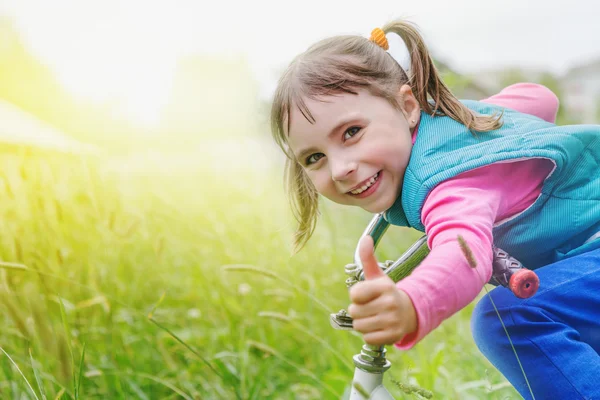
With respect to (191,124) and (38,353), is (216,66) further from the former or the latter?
(38,353)

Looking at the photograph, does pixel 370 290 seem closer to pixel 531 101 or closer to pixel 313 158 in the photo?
pixel 313 158

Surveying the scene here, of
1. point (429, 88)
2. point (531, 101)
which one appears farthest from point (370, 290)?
point (531, 101)

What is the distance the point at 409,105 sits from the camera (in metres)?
1.36

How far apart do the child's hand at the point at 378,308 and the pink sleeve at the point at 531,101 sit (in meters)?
0.94

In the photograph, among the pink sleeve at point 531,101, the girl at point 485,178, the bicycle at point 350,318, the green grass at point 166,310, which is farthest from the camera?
the green grass at point 166,310

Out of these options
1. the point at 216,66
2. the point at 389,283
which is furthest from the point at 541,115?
the point at 216,66

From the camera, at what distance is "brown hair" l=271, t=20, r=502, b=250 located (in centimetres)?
127

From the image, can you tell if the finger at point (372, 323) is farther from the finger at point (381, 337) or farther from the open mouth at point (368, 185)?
the open mouth at point (368, 185)

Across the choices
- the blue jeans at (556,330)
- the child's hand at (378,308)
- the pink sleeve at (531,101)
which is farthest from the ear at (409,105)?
the child's hand at (378,308)

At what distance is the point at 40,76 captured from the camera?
1386cm

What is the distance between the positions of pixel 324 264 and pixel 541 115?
5.24ft

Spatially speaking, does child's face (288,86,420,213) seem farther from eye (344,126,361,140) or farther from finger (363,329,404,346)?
Answer: finger (363,329,404,346)

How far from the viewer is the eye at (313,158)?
127 cm

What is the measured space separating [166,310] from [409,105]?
1.68 m
